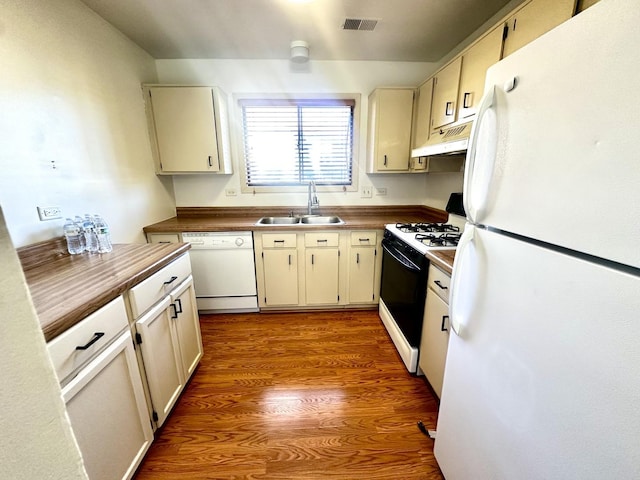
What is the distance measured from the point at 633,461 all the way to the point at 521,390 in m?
0.23

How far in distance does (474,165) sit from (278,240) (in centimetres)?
175

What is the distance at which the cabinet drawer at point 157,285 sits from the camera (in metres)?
1.16

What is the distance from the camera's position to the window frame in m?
2.60

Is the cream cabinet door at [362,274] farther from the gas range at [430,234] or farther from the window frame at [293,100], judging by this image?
the window frame at [293,100]

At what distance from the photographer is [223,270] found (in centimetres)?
239

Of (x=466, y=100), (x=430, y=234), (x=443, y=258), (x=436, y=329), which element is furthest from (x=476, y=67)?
(x=436, y=329)

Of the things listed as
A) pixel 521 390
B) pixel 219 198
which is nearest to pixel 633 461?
pixel 521 390

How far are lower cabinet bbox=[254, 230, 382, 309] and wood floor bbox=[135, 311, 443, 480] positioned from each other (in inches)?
15.3

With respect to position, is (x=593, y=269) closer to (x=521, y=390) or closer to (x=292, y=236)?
(x=521, y=390)

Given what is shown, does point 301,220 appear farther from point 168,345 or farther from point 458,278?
point 458,278

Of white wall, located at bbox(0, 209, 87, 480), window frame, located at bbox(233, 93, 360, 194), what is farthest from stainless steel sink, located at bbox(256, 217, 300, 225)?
white wall, located at bbox(0, 209, 87, 480)

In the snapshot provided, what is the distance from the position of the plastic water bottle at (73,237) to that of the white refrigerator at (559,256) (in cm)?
200

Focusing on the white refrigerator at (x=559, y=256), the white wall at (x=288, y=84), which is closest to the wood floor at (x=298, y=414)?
the white refrigerator at (x=559, y=256)

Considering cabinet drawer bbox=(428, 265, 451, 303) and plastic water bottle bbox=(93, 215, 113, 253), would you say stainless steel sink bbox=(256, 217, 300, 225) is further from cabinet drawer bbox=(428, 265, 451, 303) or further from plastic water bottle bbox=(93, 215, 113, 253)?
cabinet drawer bbox=(428, 265, 451, 303)
